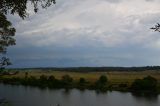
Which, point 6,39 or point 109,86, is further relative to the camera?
point 109,86

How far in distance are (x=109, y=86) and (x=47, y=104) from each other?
32.4 meters

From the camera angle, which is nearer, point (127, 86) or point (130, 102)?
point (130, 102)

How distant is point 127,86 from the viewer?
75.8 m

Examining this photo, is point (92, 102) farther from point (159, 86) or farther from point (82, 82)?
point (82, 82)

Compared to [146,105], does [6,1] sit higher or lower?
higher

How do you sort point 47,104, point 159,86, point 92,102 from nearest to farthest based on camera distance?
1. point 47,104
2. point 92,102
3. point 159,86

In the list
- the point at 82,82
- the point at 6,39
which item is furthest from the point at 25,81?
the point at 6,39

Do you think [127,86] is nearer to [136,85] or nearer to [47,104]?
[136,85]

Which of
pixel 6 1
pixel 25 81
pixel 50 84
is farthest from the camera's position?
pixel 25 81

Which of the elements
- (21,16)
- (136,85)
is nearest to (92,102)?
(136,85)

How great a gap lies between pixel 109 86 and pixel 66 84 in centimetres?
1250

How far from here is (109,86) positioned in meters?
77.1

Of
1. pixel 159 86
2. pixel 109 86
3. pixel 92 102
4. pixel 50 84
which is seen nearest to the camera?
pixel 92 102

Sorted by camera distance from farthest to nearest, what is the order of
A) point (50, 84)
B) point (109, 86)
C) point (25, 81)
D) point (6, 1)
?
point (25, 81) < point (50, 84) < point (109, 86) < point (6, 1)
